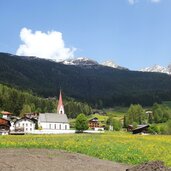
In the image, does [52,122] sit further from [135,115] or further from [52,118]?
[135,115]

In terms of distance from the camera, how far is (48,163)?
24.8 meters

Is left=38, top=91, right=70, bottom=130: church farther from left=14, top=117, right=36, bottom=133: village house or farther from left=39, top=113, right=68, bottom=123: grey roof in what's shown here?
left=14, top=117, right=36, bottom=133: village house

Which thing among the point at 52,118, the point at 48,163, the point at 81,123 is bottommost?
the point at 48,163

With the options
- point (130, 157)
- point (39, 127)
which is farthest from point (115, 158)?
point (39, 127)

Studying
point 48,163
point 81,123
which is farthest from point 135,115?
point 48,163

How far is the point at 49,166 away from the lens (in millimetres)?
23859

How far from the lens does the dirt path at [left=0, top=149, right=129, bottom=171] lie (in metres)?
23.1

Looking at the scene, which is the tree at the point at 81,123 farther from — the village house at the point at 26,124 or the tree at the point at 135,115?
the tree at the point at 135,115

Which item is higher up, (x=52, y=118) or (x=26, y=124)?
(x=52, y=118)

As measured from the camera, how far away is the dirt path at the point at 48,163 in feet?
75.7

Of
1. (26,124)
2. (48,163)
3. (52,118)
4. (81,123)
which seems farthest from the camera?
(52,118)

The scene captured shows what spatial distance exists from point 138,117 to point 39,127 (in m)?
64.2

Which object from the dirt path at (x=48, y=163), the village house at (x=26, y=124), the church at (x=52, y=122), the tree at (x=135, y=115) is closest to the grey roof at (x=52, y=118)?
the church at (x=52, y=122)

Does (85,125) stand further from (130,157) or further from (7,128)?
(130,157)
